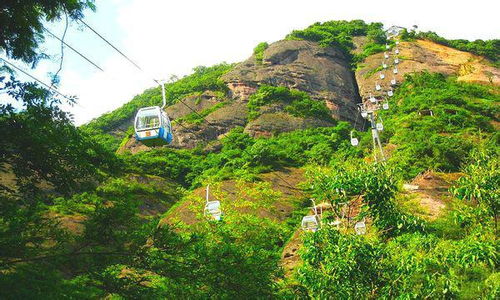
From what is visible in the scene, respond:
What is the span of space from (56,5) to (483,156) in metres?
10.7

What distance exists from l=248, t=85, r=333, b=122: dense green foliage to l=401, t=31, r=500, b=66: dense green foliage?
21.0 meters

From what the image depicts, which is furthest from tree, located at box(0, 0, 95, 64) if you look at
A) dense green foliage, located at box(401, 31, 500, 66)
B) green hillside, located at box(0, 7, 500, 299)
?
dense green foliage, located at box(401, 31, 500, 66)

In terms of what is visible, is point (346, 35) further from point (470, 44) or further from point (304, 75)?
point (304, 75)

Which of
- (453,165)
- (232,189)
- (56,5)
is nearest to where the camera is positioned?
(56,5)

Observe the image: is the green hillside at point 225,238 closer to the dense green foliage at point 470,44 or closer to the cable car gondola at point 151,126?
the cable car gondola at point 151,126

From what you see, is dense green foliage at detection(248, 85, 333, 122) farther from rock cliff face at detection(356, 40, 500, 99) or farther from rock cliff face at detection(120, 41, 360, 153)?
rock cliff face at detection(356, 40, 500, 99)

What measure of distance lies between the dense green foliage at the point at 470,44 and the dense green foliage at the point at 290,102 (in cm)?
2096

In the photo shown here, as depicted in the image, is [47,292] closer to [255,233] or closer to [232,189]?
[255,233]

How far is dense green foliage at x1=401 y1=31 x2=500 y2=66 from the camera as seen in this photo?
190ft


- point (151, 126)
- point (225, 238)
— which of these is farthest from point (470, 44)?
point (225, 238)

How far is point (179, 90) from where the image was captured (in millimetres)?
55844

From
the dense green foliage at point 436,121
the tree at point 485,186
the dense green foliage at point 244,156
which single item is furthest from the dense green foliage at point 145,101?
the tree at point 485,186

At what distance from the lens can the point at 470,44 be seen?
60.1 m

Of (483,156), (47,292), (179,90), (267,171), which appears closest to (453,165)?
(267,171)
